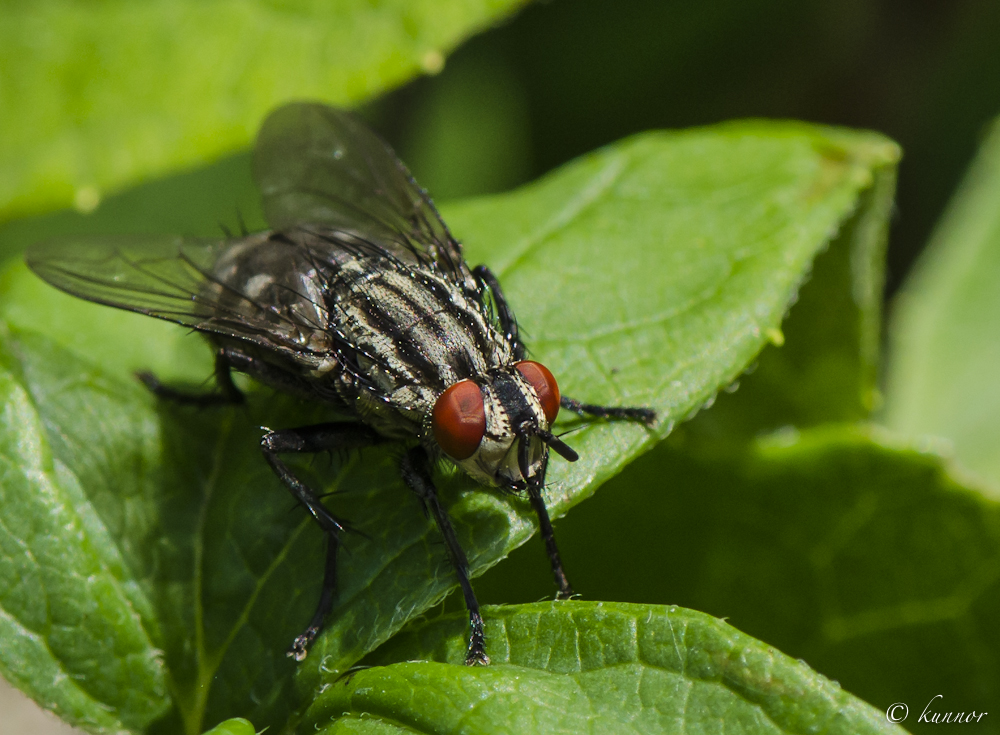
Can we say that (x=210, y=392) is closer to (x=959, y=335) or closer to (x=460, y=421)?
(x=460, y=421)

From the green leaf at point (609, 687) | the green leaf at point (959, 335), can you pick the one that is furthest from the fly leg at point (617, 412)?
the green leaf at point (959, 335)

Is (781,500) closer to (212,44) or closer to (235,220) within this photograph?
(212,44)

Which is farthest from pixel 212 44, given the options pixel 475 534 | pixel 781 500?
pixel 781 500

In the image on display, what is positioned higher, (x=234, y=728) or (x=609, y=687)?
(x=234, y=728)

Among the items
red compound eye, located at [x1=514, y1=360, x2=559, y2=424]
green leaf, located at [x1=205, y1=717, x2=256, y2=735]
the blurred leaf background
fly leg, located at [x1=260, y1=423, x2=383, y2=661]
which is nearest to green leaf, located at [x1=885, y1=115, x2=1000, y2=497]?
the blurred leaf background

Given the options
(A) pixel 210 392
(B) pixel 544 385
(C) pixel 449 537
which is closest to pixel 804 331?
(B) pixel 544 385

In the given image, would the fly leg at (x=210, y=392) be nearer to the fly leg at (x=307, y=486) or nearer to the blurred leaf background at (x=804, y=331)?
the fly leg at (x=307, y=486)

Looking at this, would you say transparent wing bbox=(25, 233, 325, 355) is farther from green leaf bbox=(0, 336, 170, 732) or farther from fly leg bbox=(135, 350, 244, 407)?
green leaf bbox=(0, 336, 170, 732)
